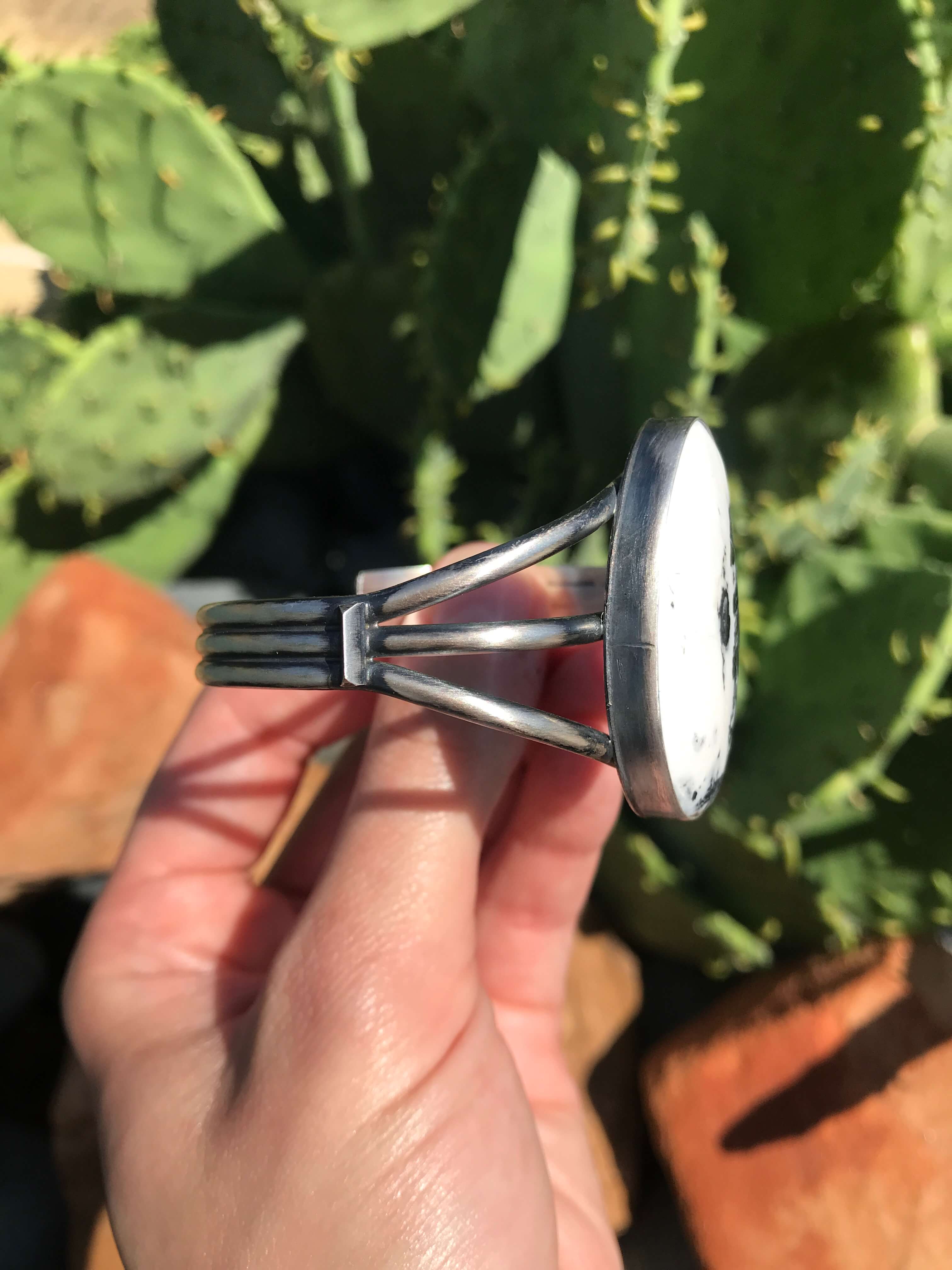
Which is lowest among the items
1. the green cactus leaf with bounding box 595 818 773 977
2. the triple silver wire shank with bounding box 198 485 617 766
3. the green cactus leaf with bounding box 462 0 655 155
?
the green cactus leaf with bounding box 595 818 773 977

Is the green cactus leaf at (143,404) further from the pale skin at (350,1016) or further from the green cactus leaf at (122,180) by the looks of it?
the pale skin at (350,1016)

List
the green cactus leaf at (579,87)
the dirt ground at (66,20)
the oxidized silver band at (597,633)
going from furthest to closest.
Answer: the dirt ground at (66,20) < the green cactus leaf at (579,87) < the oxidized silver band at (597,633)

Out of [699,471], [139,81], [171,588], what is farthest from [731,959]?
[139,81]

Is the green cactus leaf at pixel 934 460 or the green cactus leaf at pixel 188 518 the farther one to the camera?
the green cactus leaf at pixel 188 518

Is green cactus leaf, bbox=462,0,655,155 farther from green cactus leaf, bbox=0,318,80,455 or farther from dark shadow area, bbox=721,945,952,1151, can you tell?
dark shadow area, bbox=721,945,952,1151

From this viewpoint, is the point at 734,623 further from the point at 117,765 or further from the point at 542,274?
the point at 117,765

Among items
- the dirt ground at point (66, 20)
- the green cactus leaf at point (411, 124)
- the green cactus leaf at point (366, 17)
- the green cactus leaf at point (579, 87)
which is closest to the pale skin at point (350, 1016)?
the green cactus leaf at point (579, 87)

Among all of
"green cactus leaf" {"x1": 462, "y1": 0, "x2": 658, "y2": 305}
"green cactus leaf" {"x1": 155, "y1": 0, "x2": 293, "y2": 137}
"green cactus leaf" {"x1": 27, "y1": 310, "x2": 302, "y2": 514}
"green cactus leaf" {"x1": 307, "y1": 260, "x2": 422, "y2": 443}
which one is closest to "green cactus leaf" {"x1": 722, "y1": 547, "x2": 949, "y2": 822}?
"green cactus leaf" {"x1": 462, "y1": 0, "x2": 658, "y2": 305}

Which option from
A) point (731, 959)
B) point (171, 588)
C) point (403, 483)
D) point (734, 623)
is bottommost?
point (731, 959)
